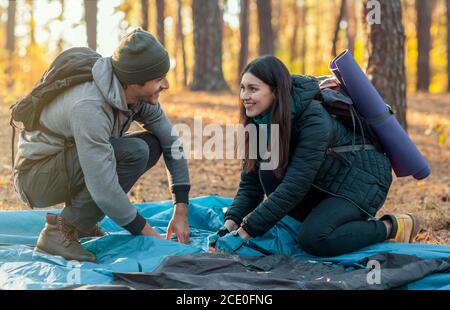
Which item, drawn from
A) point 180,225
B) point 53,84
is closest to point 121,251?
point 180,225

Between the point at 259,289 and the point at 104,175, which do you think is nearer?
the point at 259,289

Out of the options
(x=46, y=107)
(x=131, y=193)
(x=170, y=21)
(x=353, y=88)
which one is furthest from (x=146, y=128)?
(x=170, y=21)

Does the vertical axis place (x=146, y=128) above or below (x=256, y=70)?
below

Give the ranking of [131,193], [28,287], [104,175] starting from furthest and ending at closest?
[131,193] → [104,175] → [28,287]

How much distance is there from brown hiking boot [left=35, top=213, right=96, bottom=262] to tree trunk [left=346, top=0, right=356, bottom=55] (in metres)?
22.0

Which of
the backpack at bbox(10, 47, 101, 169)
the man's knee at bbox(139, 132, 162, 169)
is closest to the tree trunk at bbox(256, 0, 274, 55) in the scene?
the man's knee at bbox(139, 132, 162, 169)

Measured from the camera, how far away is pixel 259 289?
9.71 ft

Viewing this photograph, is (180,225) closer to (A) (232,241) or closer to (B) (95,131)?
(A) (232,241)

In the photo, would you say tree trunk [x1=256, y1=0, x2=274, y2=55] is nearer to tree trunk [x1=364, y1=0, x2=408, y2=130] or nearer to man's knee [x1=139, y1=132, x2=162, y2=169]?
tree trunk [x1=364, y1=0, x2=408, y2=130]

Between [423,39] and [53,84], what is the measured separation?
505 inches

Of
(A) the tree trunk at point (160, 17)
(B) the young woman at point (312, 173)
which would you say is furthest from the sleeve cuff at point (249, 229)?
(A) the tree trunk at point (160, 17)

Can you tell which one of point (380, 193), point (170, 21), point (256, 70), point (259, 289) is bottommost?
point (259, 289)

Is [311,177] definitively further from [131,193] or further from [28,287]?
[131,193]

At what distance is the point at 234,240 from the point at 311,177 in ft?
1.81
